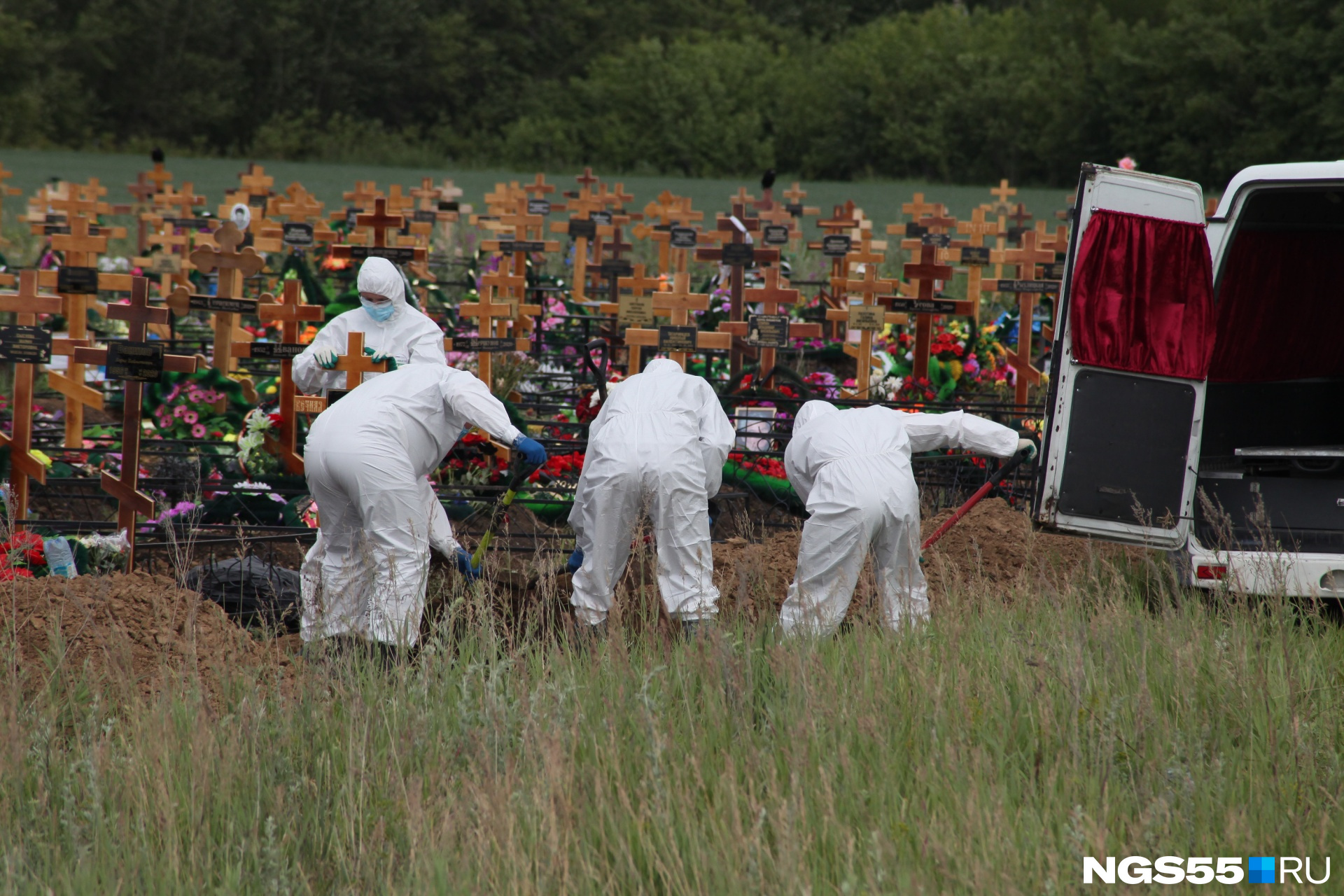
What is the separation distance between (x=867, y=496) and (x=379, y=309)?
358 centimetres

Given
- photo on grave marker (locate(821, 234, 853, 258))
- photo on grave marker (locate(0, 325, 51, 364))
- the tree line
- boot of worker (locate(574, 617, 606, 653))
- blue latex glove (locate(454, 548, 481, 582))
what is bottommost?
boot of worker (locate(574, 617, 606, 653))

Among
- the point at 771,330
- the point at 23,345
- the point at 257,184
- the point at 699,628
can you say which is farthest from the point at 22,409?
the point at 257,184

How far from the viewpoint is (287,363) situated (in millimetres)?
7844

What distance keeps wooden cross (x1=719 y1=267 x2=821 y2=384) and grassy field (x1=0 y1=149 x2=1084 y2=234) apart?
2049cm

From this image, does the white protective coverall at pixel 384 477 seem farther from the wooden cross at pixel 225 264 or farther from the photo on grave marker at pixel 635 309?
the photo on grave marker at pixel 635 309

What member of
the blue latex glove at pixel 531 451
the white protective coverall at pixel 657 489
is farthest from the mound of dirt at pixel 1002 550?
the blue latex glove at pixel 531 451

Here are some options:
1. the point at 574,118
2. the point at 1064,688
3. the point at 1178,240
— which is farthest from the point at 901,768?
the point at 574,118

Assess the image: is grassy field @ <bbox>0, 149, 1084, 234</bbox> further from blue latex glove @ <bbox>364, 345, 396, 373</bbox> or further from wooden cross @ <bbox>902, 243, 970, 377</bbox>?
blue latex glove @ <bbox>364, 345, 396, 373</bbox>

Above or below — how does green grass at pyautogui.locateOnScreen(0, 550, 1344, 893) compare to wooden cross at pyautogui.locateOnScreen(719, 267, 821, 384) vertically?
below

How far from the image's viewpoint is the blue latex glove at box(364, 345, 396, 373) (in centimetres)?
760

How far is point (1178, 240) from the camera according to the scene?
6.15m

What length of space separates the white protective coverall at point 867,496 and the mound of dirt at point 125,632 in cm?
219

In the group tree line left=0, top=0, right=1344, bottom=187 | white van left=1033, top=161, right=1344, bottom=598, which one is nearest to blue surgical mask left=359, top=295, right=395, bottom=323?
white van left=1033, top=161, right=1344, bottom=598

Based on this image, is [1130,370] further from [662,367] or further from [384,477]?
[384,477]
